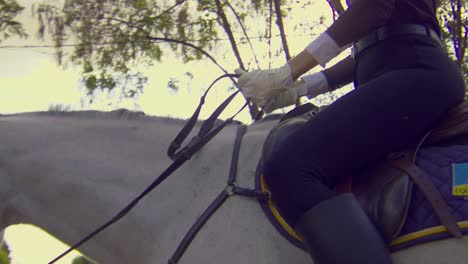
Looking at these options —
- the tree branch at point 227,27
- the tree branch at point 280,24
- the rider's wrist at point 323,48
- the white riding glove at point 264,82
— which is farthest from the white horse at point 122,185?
the tree branch at point 227,27

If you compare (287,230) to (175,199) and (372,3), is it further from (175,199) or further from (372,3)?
(372,3)

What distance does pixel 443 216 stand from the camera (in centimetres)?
218

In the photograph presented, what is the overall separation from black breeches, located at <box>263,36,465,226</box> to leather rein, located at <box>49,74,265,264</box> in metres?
0.31

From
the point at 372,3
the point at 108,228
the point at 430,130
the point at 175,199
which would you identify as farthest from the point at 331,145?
the point at 108,228

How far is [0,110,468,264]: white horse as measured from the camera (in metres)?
2.62

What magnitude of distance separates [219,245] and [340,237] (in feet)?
2.05

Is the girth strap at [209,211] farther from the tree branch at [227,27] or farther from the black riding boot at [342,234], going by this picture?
the tree branch at [227,27]

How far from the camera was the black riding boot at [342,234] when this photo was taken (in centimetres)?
216

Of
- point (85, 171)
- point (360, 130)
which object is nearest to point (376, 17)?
point (360, 130)

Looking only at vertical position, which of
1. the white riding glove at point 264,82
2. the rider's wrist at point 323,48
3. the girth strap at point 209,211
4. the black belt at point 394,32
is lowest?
the girth strap at point 209,211

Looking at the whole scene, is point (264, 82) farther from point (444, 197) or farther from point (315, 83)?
point (444, 197)

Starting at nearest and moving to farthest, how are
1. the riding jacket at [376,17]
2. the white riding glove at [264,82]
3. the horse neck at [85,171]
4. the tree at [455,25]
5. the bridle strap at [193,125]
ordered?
the riding jacket at [376,17]
the white riding glove at [264,82]
the bridle strap at [193,125]
the horse neck at [85,171]
the tree at [455,25]

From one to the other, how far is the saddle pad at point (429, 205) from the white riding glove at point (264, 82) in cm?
73

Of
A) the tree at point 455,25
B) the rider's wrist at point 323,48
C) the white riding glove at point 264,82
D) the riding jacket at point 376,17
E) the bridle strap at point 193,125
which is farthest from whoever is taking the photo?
the tree at point 455,25
